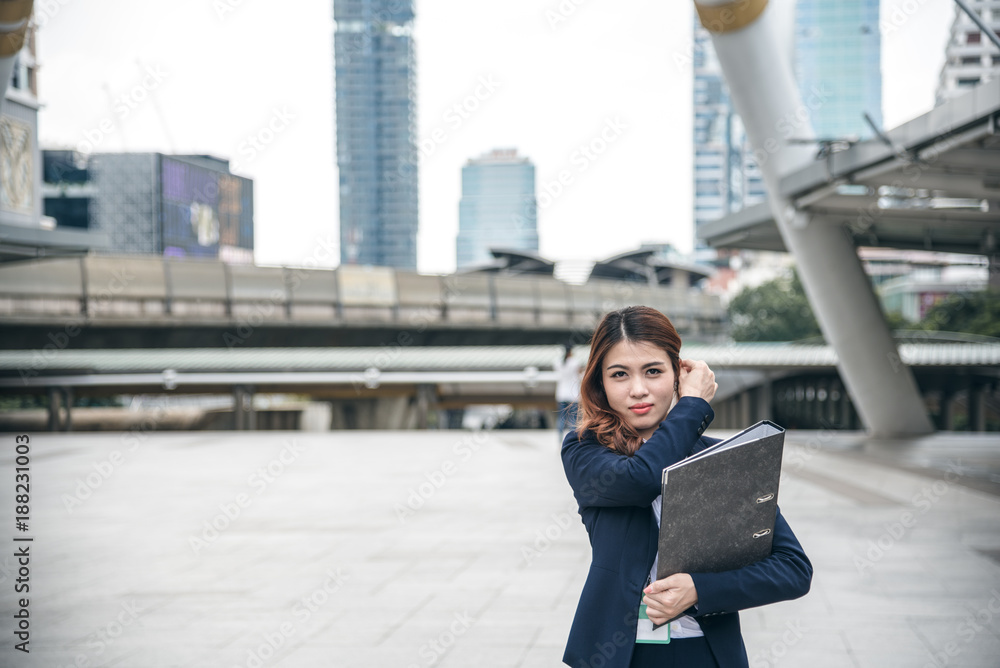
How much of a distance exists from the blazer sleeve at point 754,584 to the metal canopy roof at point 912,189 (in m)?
9.17

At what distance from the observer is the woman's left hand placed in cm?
216

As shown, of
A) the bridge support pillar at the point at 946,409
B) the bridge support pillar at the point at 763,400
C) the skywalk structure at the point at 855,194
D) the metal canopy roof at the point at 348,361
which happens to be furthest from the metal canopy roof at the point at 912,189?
the bridge support pillar at the point at 946,409

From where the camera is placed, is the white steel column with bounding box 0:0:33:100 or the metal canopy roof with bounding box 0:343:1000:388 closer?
the white steel column with bounding box 0:0:33:100

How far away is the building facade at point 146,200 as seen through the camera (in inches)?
2643

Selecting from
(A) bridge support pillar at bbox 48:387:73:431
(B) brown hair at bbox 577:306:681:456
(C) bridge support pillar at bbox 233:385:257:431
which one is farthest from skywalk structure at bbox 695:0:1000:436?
(A) bridge support pillar at bbox 48:387:73:431

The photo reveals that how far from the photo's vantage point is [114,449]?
1764cm

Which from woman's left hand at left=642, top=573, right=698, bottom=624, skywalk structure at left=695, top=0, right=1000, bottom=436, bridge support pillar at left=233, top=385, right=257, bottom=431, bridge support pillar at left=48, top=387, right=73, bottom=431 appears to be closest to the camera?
woman's left hand at left=642, top=573, right=698, bottom=624

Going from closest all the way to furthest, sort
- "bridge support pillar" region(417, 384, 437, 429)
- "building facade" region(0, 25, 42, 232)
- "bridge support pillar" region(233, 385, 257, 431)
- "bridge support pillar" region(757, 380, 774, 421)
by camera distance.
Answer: "building facade" region(0, 25, 42, 232) → "bridge support pillar" region(417, 384, 437, 429) → "bridge support pillar" region(233, 385, 257, 431) → "bridge support pillar" region(757, 380, 774, 421)

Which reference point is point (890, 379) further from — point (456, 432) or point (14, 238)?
point (14, 238)

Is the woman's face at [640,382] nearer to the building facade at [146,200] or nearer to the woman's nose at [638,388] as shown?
the woman's nose at [638,388]

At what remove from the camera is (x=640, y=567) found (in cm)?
229

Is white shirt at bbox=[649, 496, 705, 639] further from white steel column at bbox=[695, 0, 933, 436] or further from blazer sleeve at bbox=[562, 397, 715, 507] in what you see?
white steel column at bbox=[695, 0, 933, 436]

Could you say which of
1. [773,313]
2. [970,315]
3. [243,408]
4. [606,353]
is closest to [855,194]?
[606,353]

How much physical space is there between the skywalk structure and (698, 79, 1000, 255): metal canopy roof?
19mm
